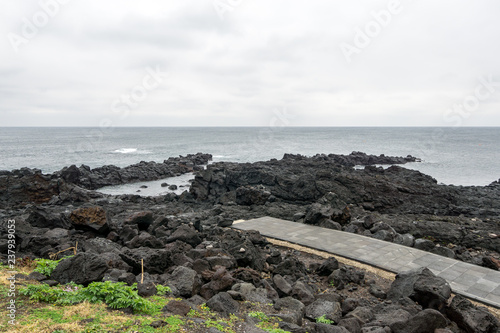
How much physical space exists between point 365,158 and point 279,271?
55604 mm

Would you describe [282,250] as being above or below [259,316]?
below

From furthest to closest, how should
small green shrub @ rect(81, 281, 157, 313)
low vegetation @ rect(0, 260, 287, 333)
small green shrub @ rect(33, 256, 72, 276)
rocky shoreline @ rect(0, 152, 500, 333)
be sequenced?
small green shrub @ rect(33, 256, 72, 276) < rocky shoreline @ rect(0, 152, 500, 333) < small green shrub @ rect(81, 281, 157, 313) < low vegetation @ rect(0, 260, 287, 333)

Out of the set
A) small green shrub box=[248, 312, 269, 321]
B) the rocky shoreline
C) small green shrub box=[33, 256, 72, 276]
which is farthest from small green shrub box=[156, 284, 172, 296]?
small green shrub box=[33, 256, 72, 276]

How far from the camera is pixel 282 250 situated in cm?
1282

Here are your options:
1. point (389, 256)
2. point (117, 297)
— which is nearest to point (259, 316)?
point (117, 297)

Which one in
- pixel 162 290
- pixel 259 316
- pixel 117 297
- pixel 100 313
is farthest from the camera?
pixel 162 290

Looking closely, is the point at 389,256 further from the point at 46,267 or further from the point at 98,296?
the point at 46,267

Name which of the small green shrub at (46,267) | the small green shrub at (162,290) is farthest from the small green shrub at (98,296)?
the small green shrub at (46,267)

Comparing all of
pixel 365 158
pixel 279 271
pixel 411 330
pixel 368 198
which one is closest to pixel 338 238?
pixel 279 271

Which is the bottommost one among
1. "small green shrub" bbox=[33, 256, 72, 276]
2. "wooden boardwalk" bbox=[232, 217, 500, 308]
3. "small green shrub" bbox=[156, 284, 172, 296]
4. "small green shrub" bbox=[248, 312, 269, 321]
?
"wooden boardwalk" bbox=[232, 217, 500, 308]

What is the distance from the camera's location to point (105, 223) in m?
12.9

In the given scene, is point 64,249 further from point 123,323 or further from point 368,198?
point 368,198

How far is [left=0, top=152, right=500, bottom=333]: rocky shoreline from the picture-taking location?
7215mm

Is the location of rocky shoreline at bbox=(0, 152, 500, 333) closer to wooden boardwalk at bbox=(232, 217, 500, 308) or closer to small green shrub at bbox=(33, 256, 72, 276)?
small green shrub at bbox=(33, 256, 72, 276)
